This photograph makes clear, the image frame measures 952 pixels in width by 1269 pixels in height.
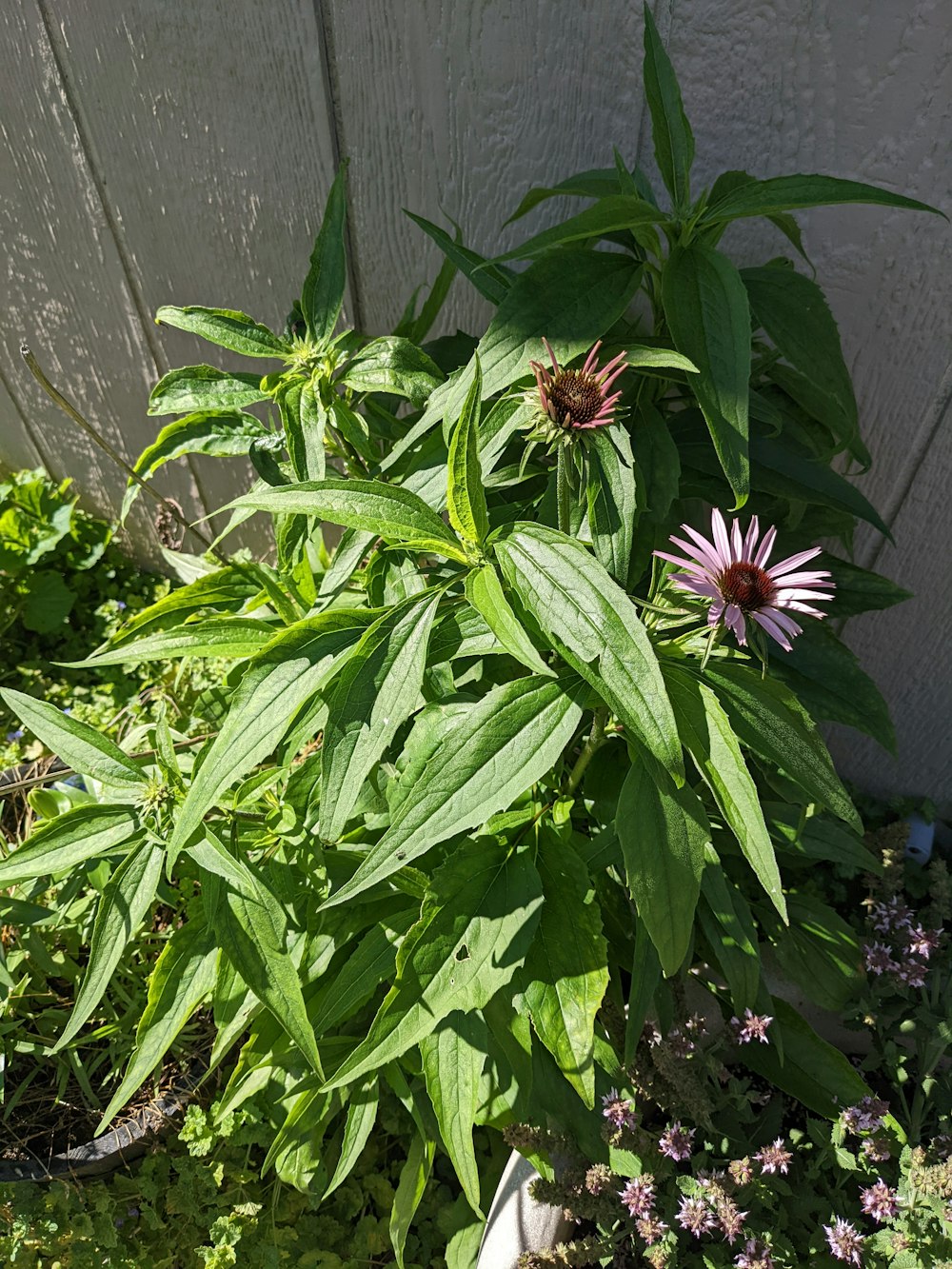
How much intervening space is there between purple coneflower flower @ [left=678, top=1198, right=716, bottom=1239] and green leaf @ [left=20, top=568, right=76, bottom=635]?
154 cm

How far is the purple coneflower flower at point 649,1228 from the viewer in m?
0.92

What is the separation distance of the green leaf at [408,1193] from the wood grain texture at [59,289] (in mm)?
1230

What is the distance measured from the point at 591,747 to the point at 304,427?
1.41 feet

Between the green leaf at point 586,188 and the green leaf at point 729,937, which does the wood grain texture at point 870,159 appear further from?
the green leaf at point 729,937

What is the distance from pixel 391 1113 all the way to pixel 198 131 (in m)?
1.39

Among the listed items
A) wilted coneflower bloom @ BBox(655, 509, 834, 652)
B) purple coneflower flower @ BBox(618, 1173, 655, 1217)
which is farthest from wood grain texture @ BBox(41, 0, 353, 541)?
purple coneflower flower @ BBox(618, 1173, 655, 1217)

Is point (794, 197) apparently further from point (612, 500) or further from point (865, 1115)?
point (865, 1115)

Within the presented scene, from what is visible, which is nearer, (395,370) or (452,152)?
(395,370)

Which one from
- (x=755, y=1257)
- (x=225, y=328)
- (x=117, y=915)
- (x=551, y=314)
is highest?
(x=551, y=314)

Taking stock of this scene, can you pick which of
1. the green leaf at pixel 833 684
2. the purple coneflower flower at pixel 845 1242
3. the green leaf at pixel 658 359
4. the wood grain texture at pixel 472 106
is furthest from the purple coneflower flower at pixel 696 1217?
the wood grain texture at pixel 472 106

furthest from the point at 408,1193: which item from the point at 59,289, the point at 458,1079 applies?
the point at 59,289

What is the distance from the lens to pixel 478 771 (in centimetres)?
71

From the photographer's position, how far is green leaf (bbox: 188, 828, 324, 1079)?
2.81ft

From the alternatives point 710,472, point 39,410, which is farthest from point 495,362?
point 39,410
